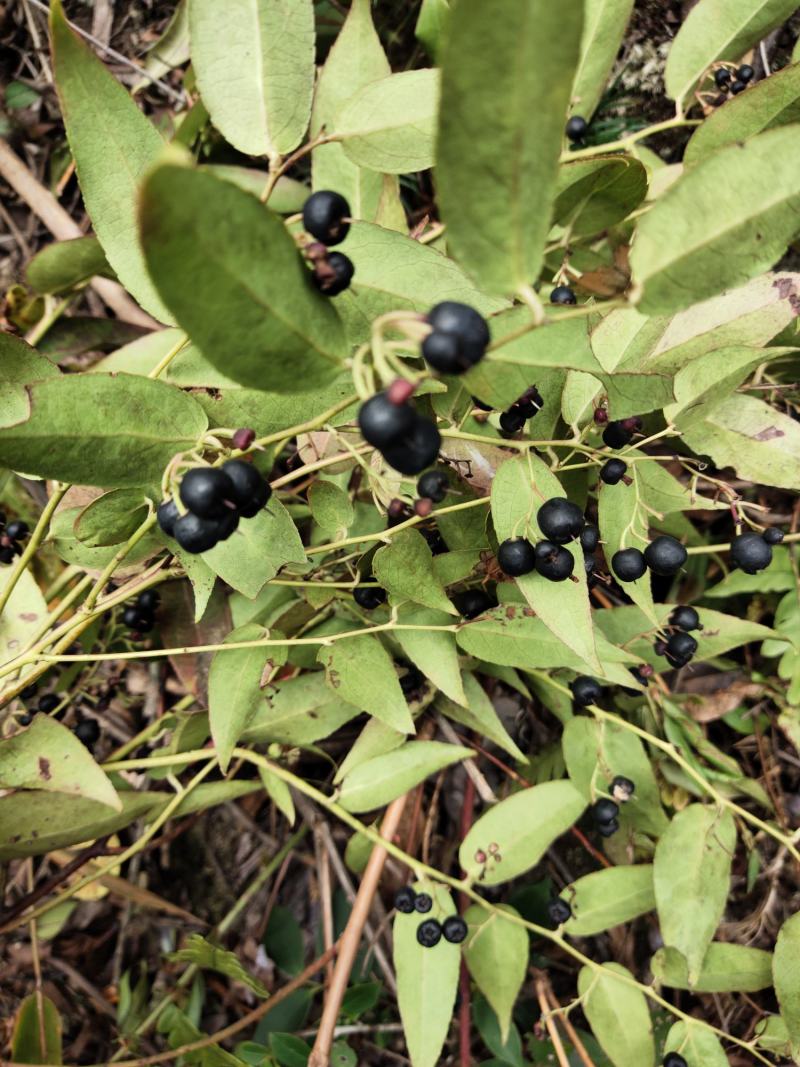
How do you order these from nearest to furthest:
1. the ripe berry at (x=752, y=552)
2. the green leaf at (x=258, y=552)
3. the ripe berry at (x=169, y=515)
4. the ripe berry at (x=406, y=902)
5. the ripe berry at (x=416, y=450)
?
the ripe berry at (x=416, y=450) → the ripe berry at (x=169, y=515) → the green leaf at (x=258, y=552) → the ripe berry at (x=752, y=552) → the ripe berry at (x=406, y=902)

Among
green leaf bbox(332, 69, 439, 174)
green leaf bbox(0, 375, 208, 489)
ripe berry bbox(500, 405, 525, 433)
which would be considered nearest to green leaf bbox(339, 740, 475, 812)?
ripe berry bbox(500, 405, 525, 433)

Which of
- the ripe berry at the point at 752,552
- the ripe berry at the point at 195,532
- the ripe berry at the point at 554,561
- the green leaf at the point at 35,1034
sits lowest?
the green leaf at the point at 35,1034

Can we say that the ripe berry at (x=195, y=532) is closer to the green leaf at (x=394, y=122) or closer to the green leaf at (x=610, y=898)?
the green leaf at (x=394, y=122)

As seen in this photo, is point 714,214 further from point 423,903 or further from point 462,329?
point 423,903

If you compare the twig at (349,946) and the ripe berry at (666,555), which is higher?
the ripe berry at (666,555)

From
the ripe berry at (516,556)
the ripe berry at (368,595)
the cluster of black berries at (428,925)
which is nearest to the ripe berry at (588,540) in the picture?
the ripe berry at (516,556)

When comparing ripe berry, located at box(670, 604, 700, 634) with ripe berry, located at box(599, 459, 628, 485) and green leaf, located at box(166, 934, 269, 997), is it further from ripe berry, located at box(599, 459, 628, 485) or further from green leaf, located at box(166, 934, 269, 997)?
green leaf, located at box(166, 934, 269, 997)
